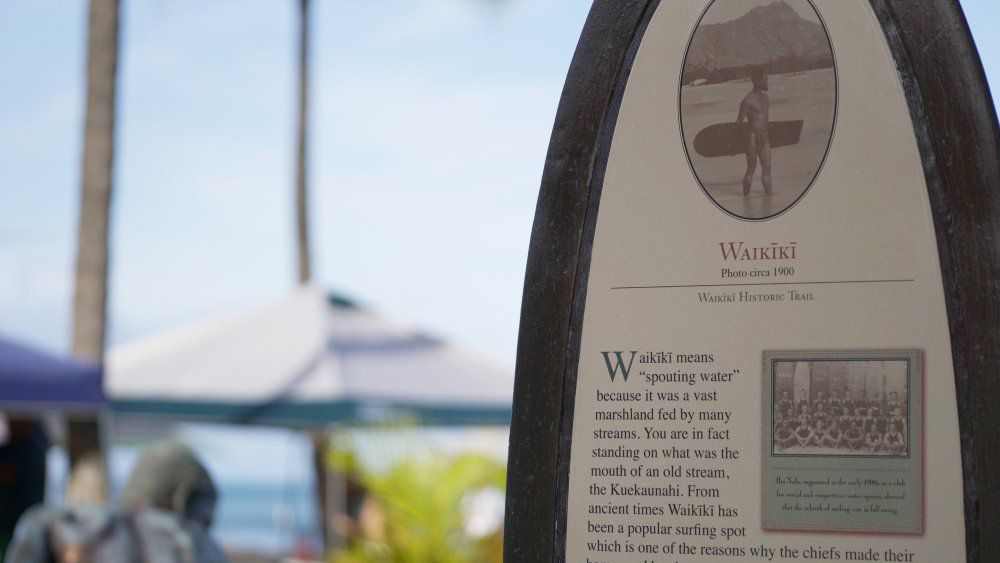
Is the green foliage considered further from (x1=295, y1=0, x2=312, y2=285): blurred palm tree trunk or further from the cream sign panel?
(x1=295, y1=0, x2=312, y2=285): blurred palm tree trunk

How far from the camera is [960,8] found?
6.10ft

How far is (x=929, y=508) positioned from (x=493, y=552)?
4.72 m

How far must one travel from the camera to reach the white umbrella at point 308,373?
8641 mm

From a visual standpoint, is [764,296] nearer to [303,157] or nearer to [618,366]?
[618,366]

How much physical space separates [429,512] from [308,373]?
2.89 m

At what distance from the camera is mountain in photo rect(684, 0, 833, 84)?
1.91m

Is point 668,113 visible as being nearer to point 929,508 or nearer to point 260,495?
point 929,508

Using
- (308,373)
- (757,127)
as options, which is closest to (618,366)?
(757,127)

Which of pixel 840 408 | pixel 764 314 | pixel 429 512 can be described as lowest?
pixel 429 512

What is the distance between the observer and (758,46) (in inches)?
76.5

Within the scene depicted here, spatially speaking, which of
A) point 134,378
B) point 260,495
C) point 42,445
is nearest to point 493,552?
point 42,445

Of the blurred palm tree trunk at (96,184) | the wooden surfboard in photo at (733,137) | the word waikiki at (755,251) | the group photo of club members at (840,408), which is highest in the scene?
the blurred palm tree trunk at (96,184)

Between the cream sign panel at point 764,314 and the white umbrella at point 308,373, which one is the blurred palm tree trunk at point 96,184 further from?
the cream sign panel at point 764,314

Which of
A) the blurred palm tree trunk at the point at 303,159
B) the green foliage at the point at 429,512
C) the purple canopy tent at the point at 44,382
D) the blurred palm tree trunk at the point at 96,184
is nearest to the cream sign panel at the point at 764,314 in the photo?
the green foliage at the point at 429,512
